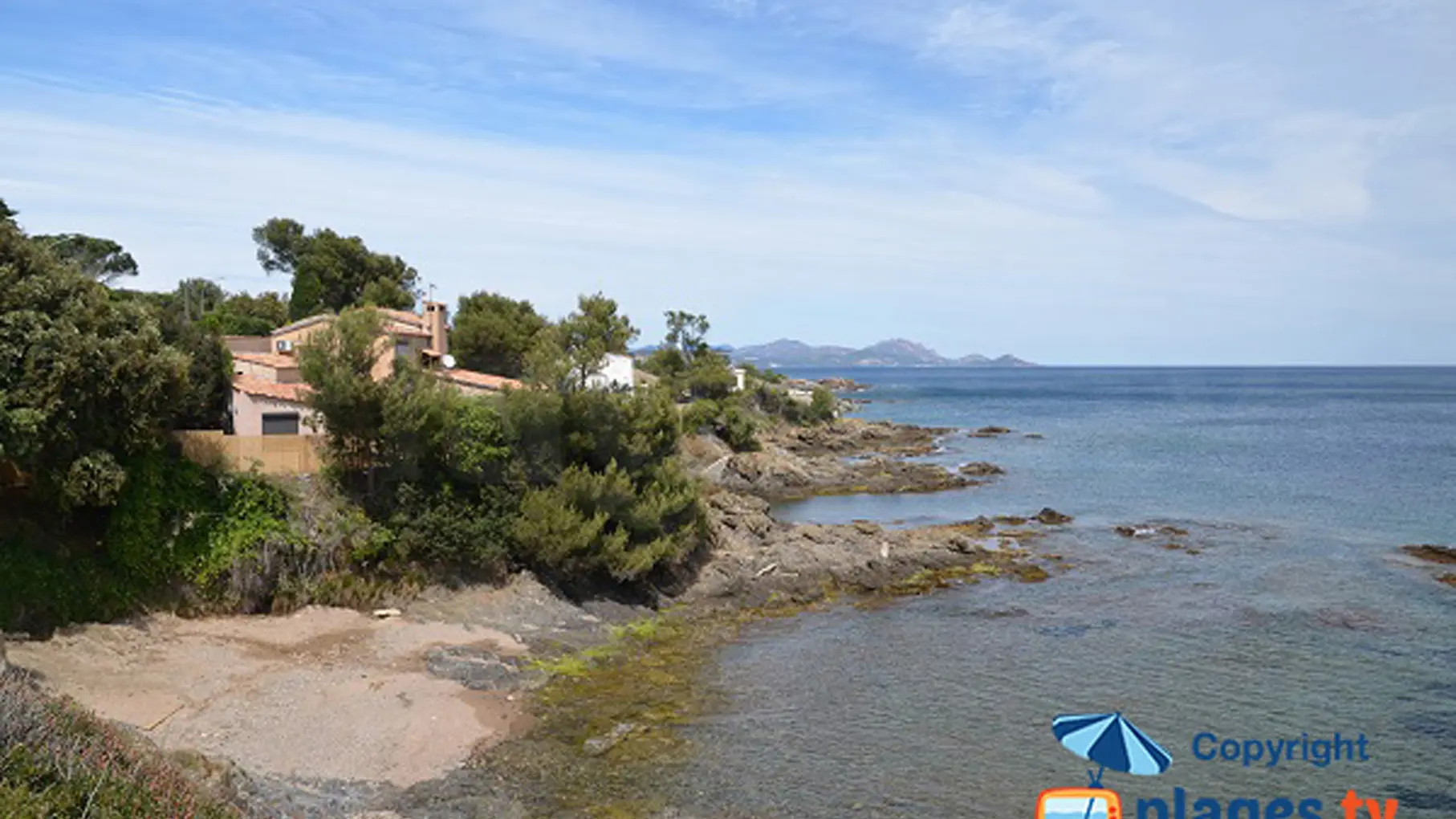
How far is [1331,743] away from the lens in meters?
20.8

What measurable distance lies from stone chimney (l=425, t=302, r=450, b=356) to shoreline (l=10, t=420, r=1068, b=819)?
18.5 m

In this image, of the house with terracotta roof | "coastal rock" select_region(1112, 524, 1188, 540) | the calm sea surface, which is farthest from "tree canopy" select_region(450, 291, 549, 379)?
"coastal rock" select_region(1112, 524, 1188, 540)

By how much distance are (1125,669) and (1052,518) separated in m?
22.3

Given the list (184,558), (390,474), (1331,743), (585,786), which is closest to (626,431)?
(390,474)

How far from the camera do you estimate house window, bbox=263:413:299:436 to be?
31.1 metres

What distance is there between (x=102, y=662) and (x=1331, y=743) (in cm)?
2502

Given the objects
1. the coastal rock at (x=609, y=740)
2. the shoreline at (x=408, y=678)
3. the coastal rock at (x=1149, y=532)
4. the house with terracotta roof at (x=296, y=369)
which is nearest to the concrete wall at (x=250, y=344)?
the house with terracotta roof at (x=296, y=369)

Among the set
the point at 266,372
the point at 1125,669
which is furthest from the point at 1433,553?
the point at 266,372

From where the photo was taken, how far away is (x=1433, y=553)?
38.6 meters

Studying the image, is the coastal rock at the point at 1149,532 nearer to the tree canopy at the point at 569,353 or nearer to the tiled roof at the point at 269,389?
the tree canopy at the point at 569,353

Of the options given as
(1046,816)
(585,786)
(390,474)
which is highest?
(390,474)

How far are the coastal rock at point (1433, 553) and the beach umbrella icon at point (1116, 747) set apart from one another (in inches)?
1260

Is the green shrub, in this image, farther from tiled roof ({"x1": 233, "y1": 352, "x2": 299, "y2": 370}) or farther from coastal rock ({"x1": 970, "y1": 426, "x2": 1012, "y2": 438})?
coastal rock ({"x1": 970, "y1": 426, "x2": 1012, "y2": 438})

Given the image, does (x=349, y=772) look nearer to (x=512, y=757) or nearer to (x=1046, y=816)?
(x=512, y=757)
